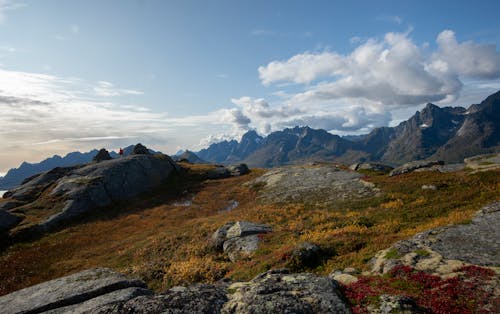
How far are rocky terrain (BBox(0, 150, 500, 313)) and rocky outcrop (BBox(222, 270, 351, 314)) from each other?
0.06 m

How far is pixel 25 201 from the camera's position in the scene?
64625 mm

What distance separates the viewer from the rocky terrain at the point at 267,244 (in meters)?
12.8

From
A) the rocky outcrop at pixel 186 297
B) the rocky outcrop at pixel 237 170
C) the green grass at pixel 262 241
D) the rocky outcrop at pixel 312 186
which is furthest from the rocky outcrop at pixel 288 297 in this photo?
the rocky outcrop at pixel 237 170

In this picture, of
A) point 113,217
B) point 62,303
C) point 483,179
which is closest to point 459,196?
point 483,179

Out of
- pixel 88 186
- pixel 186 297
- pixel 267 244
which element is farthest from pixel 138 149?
pixel 186 297

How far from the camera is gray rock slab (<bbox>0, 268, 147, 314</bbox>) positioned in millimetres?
14445

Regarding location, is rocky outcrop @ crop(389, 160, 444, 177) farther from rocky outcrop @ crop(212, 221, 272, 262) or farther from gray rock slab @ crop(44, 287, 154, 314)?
gray rock slab @ crop(44, 287, 154, 314)

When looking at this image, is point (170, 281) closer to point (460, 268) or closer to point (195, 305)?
point (195, 305)

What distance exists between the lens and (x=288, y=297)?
12219mm

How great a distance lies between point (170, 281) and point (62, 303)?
39.0 feet

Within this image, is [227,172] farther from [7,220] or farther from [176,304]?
[176,304]

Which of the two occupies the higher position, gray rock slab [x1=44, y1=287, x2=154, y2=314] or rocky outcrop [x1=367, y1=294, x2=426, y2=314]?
gray rock slab [x1=44, y1=287, x2=154, y2=314]

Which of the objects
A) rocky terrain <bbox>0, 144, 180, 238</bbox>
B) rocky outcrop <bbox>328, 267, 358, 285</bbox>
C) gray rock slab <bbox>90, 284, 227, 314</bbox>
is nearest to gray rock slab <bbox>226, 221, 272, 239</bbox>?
rocky outcrop <bbox>328, 267, 358, 285</bbox>

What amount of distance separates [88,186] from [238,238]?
160ft
